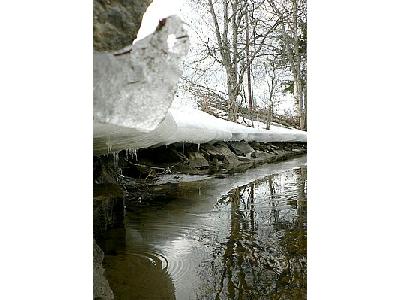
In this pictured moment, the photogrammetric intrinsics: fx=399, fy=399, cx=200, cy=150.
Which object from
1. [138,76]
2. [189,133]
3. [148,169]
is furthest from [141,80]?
[148,169]

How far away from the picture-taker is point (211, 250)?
40.4 inches

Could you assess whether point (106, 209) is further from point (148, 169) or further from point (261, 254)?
point (148, 169)

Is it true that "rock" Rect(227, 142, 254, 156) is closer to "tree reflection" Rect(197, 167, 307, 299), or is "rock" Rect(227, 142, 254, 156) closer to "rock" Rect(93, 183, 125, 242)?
"tree reflection" Rect(197, 167, 307, 299)

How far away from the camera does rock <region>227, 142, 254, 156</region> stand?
3.71 meters

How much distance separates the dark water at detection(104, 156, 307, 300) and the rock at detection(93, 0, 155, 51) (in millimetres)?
486

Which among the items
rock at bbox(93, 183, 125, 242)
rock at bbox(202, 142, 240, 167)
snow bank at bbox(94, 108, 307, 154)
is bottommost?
rock at bbox(93, 183, 125, 242)

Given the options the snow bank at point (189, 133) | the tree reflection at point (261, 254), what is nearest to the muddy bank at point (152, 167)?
the snow bank at point (189, 133)

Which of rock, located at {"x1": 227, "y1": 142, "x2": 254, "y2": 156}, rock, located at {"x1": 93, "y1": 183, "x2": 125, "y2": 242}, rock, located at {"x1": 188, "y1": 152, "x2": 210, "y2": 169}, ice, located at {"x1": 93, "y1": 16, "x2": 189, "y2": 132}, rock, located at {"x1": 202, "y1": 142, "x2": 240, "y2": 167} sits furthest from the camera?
rock, located at {"x1": 227, "y1": 142, "x2": 254, "y2": 156}

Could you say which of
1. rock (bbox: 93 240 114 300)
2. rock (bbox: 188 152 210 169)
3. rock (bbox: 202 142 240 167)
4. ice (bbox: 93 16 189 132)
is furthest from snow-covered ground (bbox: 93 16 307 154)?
rock (bbox: 202 142 240 167)

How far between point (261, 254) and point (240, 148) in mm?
2882

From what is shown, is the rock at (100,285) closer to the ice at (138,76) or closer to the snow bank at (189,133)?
the snow bank at (189,133)
